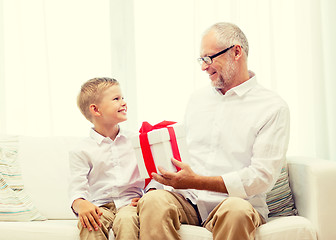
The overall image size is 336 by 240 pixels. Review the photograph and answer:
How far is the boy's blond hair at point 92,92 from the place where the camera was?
2.13 m

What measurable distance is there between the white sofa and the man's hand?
0.55ft

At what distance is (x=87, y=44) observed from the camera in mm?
3146

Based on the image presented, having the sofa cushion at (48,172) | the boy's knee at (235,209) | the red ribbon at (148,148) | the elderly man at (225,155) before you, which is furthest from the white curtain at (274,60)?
the boy's knee at (235,209)

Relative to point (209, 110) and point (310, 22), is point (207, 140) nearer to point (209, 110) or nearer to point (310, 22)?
point (209, 110)

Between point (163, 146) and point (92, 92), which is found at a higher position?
point (92, 92)

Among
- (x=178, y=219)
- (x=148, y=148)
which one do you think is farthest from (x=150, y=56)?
(x=178, y=219)

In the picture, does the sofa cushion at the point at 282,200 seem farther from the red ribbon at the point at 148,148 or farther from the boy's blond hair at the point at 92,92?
A: the boy's blond hair at the point at 92,92

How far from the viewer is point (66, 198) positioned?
2338mm

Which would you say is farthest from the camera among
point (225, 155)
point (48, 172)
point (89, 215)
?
point (48, 172)

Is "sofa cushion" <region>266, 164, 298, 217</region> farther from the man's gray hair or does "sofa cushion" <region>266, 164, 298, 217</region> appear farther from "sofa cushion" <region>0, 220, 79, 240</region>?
"sofa cushion" <region>0, 220, 79, 240</region>

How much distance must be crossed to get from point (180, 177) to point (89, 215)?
0.41 metres

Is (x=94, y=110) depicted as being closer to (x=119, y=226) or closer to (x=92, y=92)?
(x=92, y=92)

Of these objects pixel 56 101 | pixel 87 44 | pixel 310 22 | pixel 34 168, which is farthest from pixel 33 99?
pixel 310 22

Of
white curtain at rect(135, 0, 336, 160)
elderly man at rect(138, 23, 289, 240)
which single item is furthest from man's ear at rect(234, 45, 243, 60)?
white curtain at rect(135, 0, 336, 160)
